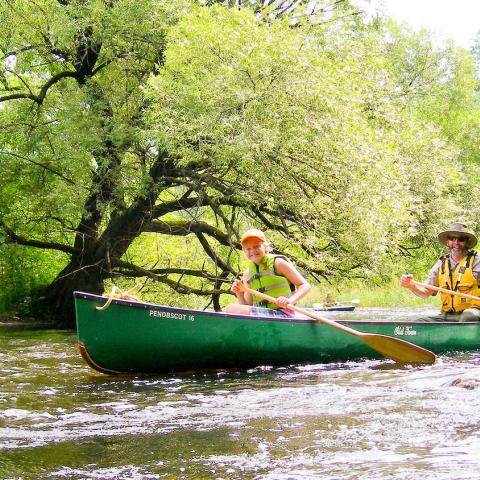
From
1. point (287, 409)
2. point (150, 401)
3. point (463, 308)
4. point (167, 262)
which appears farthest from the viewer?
point (167, 262)

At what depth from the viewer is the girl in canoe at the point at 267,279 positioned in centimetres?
709

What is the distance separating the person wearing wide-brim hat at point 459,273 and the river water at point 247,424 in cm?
151

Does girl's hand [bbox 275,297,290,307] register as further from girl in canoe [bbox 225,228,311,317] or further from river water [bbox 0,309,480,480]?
river water [bbox 0,309,480,480]

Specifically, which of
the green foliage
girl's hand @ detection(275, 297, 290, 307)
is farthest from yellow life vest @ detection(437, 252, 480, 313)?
the green foliage

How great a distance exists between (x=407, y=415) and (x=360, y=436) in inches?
26.4

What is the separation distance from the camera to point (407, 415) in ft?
15.3

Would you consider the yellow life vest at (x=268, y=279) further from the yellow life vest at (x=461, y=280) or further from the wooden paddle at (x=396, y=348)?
the yellow life vest at (x=461, y=280)

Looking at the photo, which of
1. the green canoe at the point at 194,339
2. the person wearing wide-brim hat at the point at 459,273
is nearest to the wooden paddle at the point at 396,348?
the green canoe at the point at 194,339

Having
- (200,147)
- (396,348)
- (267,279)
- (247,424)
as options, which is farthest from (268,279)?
(200,147)

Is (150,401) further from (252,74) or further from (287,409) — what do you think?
(252,74)

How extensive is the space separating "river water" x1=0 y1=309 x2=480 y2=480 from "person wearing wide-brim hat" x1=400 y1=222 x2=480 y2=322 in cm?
151

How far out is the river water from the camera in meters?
3.54

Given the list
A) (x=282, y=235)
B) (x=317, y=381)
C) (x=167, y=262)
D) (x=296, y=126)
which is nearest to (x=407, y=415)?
(x=317, y=381)

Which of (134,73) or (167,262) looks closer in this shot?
(134,73)
